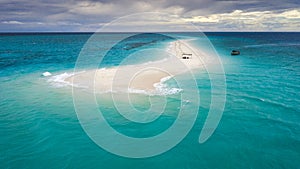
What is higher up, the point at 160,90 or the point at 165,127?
the point at 160,90

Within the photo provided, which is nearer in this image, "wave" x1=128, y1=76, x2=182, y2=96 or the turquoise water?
the turquoise water

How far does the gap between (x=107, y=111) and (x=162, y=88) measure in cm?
793

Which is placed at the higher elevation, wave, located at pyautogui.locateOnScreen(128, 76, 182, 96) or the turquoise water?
wave, located at pyautogui.locateOnScreen(128, 76, 182, 96)

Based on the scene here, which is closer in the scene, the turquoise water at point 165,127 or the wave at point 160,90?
the turquoise water at point 165,127

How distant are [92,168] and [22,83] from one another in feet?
73.6

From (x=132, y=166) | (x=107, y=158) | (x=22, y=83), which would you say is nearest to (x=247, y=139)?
(x=132, y=166)

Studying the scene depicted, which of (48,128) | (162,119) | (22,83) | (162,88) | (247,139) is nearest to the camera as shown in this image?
(247,139)

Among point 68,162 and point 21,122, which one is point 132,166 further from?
point 21,122

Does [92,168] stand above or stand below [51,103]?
below

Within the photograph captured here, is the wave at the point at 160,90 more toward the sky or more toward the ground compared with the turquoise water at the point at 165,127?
more toward the sky

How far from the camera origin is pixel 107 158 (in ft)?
40.7

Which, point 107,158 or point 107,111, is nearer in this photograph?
point 107,158

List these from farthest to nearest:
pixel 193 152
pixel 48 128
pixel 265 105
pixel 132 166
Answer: pixel 265 105 → pixel 48 128 → pixel 193 152 → pixel 132 166

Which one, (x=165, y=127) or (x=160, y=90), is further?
(x=160, y=90)
